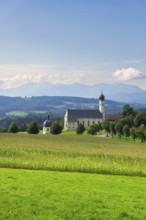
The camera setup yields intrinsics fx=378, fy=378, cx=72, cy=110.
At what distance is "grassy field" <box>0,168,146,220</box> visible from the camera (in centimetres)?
1681

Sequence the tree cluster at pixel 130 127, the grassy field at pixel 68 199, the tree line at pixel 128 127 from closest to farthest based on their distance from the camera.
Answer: the grassy field at pixel 68 199 → the tree cluster at pixel 130 127 → the tree line at pixel 128 127

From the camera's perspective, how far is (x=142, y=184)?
26672 millimetres

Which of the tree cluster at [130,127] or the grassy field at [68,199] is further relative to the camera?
the tree cluster at [130,127]

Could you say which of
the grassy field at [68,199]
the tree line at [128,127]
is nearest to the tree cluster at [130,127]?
the tree line at [128,127]

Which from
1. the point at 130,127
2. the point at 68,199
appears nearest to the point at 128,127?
the point at 130,127

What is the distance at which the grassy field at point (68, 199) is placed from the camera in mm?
16812

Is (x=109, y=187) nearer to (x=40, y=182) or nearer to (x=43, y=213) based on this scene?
(x=40, y=182)

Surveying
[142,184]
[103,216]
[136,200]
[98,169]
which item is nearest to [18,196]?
[103,216]

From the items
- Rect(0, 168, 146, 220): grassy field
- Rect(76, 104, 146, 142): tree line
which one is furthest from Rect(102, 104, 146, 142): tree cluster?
Rect(0, 168, 146, 220): grassy field

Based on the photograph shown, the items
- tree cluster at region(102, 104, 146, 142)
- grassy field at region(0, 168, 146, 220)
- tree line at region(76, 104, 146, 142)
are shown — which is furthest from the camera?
tree line at region(76, 104, 146, 142)

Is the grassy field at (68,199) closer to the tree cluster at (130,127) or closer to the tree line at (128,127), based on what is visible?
the tree line at (128,127)

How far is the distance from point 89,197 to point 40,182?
16.8 feet

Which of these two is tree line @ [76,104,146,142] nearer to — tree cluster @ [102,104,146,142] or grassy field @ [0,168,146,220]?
tree cluster @ [102,104,146,142]

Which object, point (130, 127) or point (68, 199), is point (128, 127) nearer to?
point (130, 127)
